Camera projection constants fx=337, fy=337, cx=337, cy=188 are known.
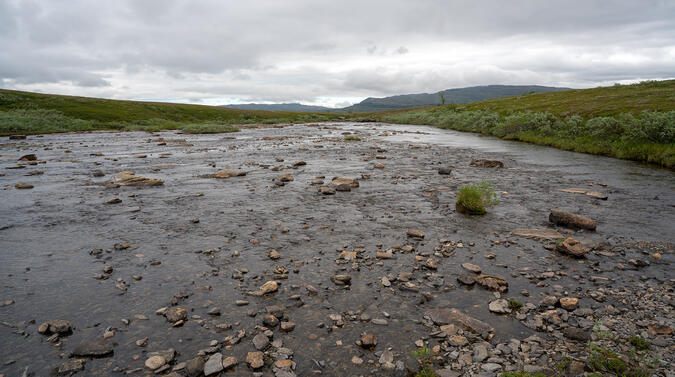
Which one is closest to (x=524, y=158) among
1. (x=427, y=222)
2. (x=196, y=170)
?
(x=427, y=222)

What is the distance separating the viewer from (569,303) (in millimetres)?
6289

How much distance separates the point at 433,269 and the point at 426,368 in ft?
11.0

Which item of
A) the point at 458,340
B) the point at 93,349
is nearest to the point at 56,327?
the point at 93,349

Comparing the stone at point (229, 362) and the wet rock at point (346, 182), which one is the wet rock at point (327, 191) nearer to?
the wet rock at point (346, 182)

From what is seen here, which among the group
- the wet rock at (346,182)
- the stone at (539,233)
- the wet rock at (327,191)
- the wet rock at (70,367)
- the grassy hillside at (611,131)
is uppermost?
the grassy hillside at (611,131)

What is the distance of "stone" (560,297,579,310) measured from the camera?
623 centimetres

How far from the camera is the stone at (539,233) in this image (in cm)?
998

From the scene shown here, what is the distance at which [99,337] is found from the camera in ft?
17.9

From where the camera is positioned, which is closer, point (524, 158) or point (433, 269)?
point (433, 269)

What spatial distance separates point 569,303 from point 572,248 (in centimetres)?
290

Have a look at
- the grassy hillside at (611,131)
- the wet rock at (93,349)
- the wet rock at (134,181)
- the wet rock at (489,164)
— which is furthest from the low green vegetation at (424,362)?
the grassy hillside at (611,131)

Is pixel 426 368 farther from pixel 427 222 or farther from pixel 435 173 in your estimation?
pixel 435 173

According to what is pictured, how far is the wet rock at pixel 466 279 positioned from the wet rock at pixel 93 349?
21.4 ft

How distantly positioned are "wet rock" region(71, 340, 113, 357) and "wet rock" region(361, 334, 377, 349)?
3855 mm
